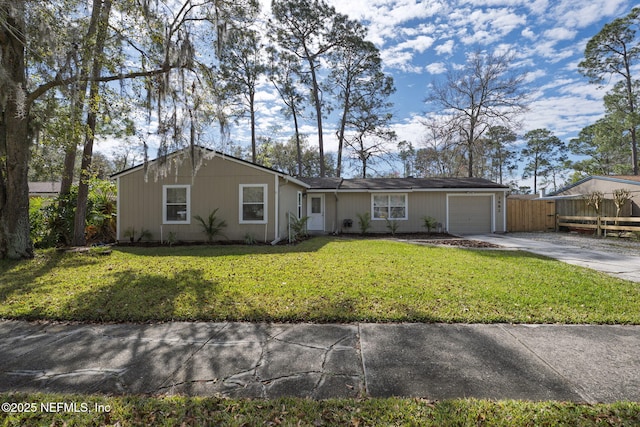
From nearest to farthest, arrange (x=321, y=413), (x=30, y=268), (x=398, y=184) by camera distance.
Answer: (x=321, y=413) → (x=30, y=268) → (x=398, y=184)

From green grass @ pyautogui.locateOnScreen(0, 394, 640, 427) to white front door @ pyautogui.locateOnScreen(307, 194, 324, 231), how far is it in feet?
42.4

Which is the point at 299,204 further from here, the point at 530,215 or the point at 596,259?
the point at 530,215

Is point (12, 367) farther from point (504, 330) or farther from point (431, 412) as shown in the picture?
point (504, 330)

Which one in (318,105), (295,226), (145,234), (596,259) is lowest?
(596,259)

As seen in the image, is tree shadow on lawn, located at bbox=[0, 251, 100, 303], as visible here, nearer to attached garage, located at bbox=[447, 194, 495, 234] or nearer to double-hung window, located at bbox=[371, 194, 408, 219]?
double-hung window, located at bbox=[371, 194, 408, 219]

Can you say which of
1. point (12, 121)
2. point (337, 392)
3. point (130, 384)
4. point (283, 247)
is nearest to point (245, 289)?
point (130, 384)

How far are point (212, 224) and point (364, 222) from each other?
6.93 meters

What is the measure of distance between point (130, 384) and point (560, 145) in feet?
160

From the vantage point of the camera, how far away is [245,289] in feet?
15.6

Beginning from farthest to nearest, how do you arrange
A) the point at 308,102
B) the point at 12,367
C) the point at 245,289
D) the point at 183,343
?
1. the point at 308,102
2. the point at 245,289
3. the point at 183,343
4. the point at 12,367

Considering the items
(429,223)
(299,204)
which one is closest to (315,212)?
(299,204)

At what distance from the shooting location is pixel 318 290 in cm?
466

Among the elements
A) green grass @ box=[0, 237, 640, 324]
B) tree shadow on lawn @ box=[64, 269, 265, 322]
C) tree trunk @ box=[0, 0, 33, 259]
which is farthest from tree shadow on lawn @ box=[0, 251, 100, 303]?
tree shadow on lawn @ box=[64, 269, 265, 322]

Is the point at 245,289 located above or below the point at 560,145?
below
